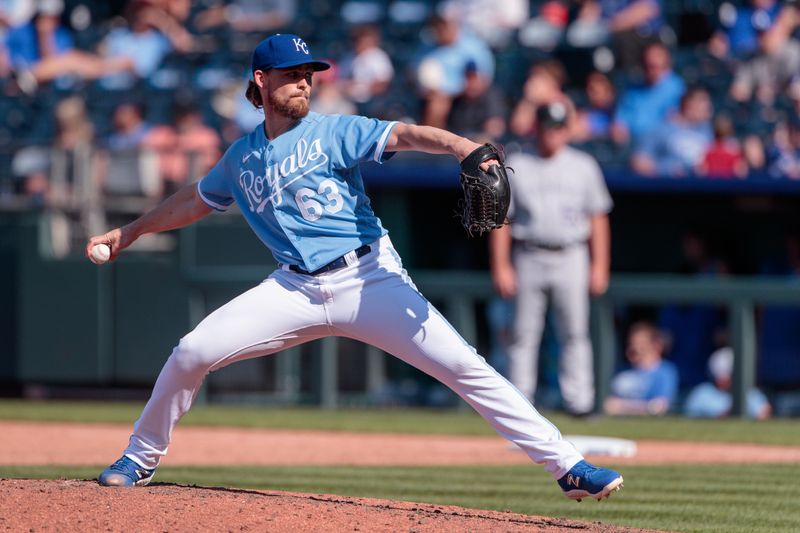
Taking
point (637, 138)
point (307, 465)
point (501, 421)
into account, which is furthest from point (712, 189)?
point (501, 421)

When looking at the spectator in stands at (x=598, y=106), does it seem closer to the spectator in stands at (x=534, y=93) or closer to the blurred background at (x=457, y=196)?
the blurred background at (x=457, y=196)

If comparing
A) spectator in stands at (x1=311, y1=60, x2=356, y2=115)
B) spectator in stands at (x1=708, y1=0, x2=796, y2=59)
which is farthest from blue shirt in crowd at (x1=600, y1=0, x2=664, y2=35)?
spectator in stands at (x1=311, y1=60, x2=356, y2=115)

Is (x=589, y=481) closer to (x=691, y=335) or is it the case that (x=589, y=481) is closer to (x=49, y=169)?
(x=691, y=335)

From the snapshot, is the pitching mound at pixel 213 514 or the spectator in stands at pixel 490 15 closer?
the pitching mound at pixel 213 514

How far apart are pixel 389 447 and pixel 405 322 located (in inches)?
149

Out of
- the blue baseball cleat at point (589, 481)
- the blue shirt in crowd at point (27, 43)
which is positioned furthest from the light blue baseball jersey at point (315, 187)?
the blue shirt in crowd at point (27, 43)

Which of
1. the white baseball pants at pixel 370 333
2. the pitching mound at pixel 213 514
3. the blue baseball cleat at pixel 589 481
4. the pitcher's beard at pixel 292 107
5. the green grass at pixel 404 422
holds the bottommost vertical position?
the green grass at pixel 404 422

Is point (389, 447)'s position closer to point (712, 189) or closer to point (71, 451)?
point (71, 451)

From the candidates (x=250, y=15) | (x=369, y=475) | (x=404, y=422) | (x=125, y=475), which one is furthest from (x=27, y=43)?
(x=125, y=475)

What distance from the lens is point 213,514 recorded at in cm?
471

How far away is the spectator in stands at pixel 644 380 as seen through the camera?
10320 millimetres

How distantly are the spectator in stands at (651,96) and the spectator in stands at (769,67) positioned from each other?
0.51 m

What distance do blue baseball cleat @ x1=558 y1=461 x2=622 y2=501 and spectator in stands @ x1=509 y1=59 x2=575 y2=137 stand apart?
6.64m

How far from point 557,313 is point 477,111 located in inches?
114
